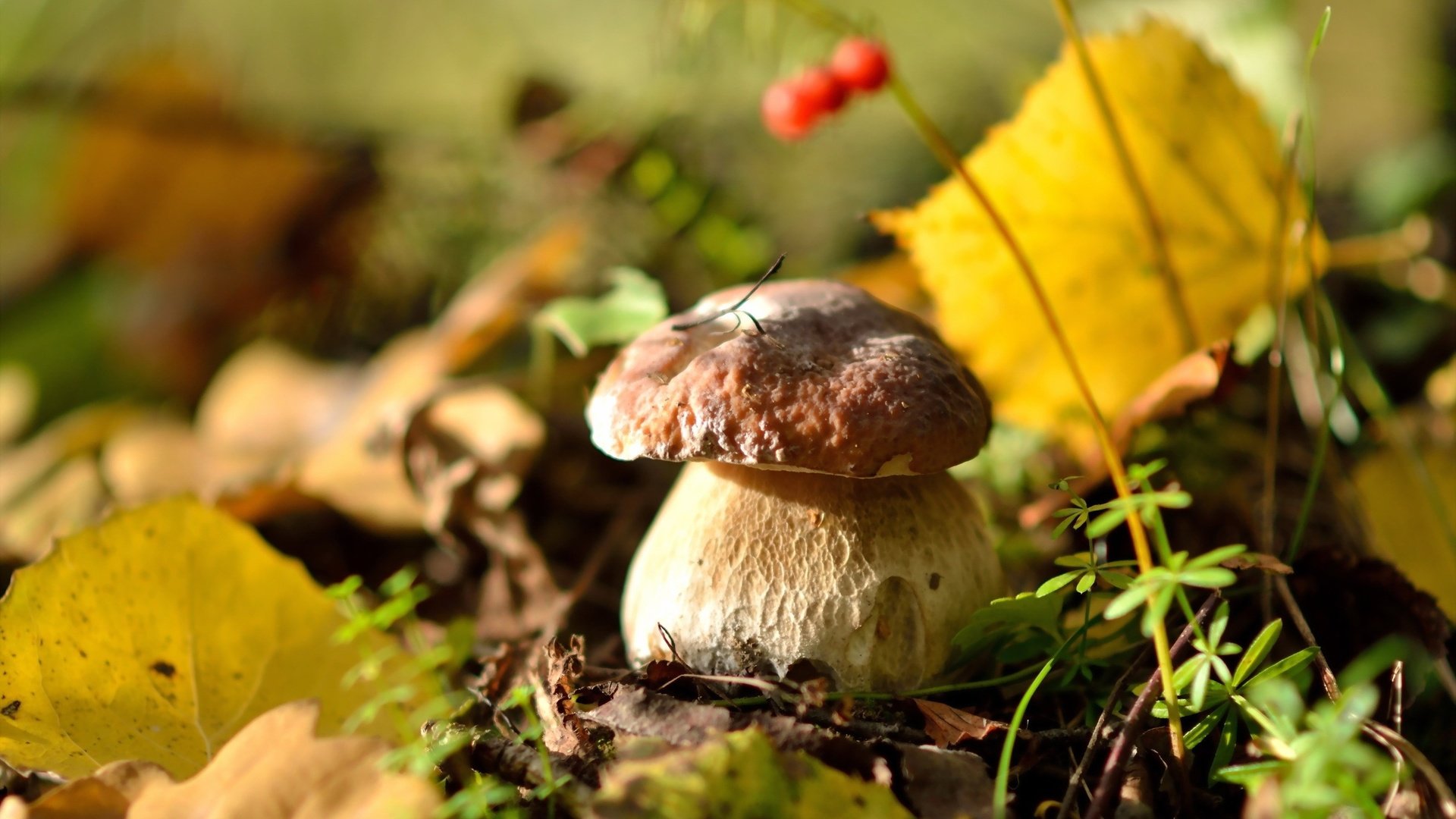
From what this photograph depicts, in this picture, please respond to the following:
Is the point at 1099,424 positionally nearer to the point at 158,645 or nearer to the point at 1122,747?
the point at 1122,747

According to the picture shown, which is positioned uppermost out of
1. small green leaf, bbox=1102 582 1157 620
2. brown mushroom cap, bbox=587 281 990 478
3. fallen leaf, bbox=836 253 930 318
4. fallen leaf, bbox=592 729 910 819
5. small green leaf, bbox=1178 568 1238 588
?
brown mushroom cap, bbox=587 281 990 478

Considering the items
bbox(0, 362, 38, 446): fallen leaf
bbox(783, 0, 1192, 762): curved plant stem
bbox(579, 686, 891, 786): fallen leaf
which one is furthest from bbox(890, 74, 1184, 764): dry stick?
bbox(0, 362, 38, 446): fallen leaf

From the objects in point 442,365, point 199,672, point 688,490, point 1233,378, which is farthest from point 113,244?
point 1233,378

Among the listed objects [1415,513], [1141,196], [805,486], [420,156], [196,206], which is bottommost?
[1415,513]

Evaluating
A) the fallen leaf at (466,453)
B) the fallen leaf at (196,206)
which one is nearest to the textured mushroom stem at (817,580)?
the fallen leaf at (466,453)

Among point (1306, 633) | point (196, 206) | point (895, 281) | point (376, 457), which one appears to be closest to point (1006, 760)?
point (1306, 633)

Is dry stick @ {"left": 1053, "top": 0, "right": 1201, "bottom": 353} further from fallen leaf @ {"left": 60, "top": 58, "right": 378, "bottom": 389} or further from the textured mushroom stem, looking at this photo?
fallen leaf @ {"left": 60, "top": 58, "right": 378, "bottom": 389}

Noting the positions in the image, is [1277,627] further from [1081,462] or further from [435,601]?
[435,601]
